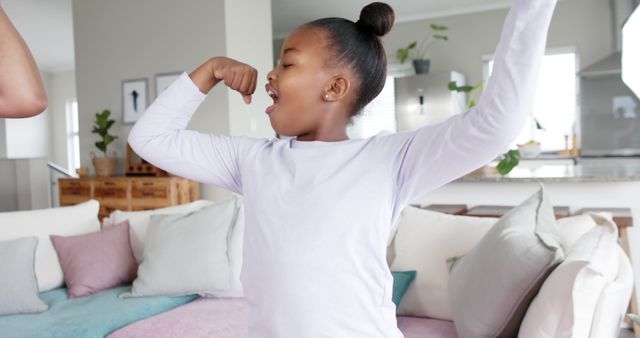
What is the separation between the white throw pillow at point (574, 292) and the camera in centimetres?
135

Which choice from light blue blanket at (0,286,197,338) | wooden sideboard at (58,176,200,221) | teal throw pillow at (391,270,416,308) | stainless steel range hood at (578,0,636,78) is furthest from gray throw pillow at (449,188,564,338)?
stainless steel range hood at (578,0,636,78)

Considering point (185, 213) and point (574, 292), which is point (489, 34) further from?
point (574, 292)

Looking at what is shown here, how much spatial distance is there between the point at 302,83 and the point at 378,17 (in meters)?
0.16

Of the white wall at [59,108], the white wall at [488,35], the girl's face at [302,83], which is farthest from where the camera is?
the white wall at [59,108]

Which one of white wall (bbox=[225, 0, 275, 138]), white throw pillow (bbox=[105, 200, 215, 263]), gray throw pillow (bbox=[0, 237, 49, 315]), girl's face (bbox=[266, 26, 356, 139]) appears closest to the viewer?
girl's face (bbox=[266, 26, 356, 139])

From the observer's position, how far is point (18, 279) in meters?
2.38

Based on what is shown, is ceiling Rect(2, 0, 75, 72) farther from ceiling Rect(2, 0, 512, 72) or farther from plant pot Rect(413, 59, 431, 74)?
plant pot Rect(413, 59, 431, 74)

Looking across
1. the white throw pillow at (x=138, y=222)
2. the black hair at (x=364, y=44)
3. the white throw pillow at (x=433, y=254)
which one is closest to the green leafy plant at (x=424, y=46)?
the white throw pillow at (x=138, y=222)

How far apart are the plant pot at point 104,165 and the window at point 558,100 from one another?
435 centimetres

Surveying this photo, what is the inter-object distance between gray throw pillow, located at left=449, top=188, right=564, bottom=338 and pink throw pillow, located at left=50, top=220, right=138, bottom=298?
161cm

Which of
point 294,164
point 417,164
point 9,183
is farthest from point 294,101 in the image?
point 9,183

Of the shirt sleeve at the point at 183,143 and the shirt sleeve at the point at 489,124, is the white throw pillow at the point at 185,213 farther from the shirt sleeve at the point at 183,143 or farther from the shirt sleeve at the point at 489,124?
the shirt sleeve at the point at 489,124

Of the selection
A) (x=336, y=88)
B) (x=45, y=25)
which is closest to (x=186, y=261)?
(x=336, y=88)

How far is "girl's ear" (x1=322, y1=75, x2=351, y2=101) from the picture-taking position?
0.88 m
